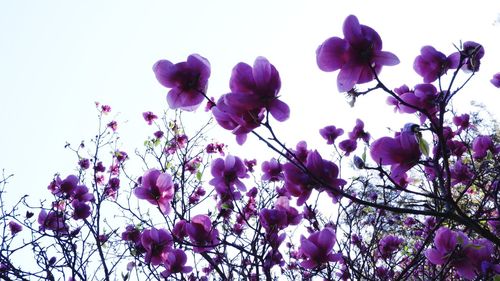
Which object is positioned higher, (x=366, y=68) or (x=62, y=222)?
(x=62, y=222)

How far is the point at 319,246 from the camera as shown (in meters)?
1.41

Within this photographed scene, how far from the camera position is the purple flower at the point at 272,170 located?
6.46 ft

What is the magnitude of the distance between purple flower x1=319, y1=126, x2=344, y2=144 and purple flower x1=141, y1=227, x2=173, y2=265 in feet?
5.06

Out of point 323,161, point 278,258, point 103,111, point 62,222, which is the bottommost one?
point 323,161

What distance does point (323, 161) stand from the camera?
1104 millimetres

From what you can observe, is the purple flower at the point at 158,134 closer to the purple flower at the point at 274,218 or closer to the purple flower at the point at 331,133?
the purple flower at the point at 331,133

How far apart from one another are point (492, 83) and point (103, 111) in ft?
14.7

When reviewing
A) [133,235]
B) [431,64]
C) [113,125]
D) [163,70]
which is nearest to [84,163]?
[113,125]

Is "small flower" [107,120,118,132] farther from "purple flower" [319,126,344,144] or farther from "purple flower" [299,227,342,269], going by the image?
"purple flower" [299,227,342,269]

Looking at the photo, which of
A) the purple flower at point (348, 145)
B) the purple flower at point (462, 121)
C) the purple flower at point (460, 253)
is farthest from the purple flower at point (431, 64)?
the purple flower at point (462, 121)

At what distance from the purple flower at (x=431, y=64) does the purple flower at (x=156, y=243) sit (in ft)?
3.99

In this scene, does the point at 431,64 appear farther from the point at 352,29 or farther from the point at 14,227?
the point at 14,227

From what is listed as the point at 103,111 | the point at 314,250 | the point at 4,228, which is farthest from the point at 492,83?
the point at 103,111

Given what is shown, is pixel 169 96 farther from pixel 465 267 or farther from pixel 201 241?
pixel 465 267
